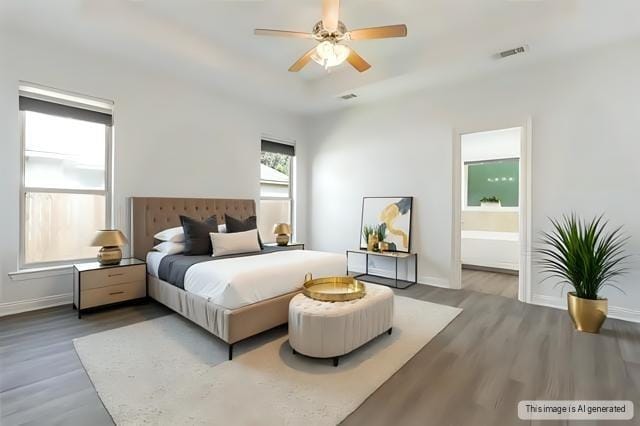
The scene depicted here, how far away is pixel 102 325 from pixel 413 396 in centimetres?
300

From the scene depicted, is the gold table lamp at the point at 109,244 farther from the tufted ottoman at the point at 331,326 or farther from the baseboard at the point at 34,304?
the tufted ottoman at the point at 331,326

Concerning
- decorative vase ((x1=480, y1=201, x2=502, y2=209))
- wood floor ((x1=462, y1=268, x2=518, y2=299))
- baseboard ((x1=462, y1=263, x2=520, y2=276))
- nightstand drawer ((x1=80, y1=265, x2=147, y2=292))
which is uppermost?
decorative vase ((x1=480, y1=201, x2=502, y2=209))

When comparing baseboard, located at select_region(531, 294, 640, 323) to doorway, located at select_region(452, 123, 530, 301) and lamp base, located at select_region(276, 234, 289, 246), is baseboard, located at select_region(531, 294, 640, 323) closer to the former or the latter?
doorway, located at select_region(452, 123, 530, 301)

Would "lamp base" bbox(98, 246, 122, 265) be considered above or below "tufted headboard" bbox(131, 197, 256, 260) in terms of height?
below

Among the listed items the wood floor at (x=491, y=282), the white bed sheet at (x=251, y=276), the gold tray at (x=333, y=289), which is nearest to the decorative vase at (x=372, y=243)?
the wood floor at (x=491, y=282)

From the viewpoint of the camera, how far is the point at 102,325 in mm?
3059

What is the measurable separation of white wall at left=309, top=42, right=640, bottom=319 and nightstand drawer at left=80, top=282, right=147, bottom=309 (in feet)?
11.1

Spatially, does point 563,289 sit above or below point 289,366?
above

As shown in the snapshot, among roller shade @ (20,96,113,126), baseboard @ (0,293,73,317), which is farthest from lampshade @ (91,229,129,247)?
roller shade @ (20,96,113,126)

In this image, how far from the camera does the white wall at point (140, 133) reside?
3238 millimetres

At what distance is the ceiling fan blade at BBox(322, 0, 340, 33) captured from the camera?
2466 millimetres

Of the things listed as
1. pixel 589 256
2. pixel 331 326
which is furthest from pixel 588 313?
pixel 331 326

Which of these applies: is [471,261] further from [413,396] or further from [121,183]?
[121,183]

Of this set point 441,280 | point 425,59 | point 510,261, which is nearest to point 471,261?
point 510,261
